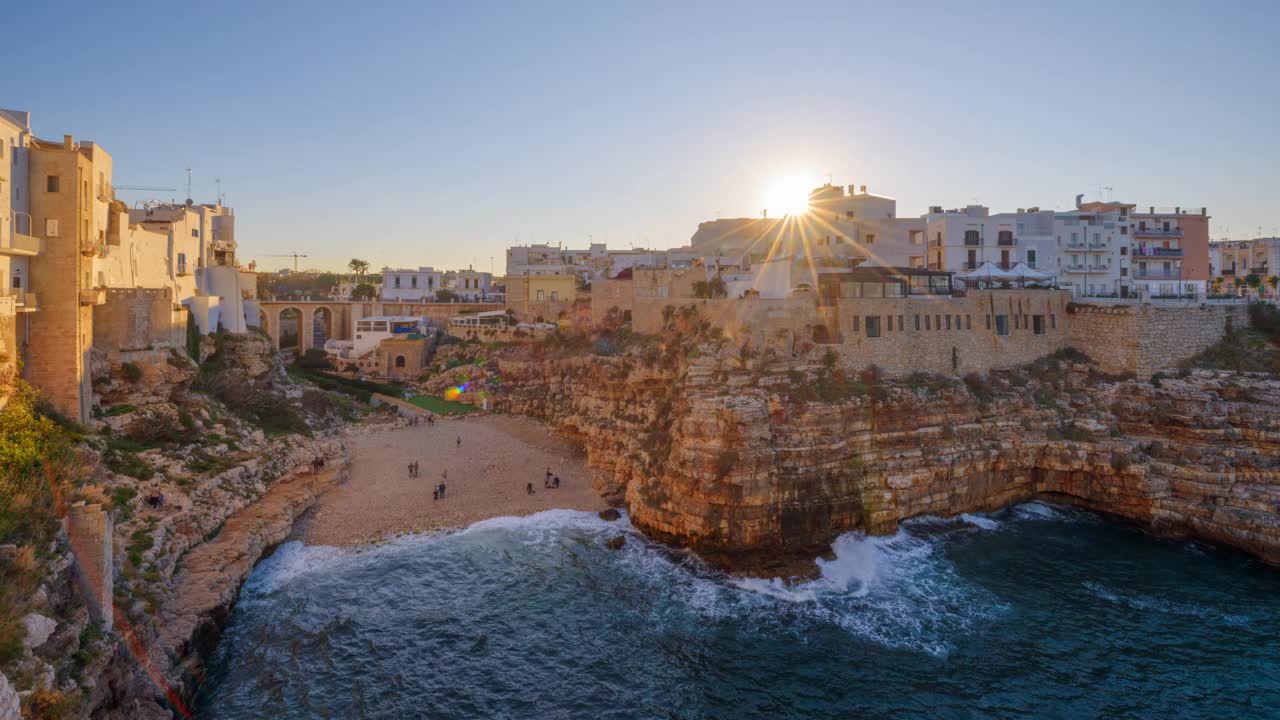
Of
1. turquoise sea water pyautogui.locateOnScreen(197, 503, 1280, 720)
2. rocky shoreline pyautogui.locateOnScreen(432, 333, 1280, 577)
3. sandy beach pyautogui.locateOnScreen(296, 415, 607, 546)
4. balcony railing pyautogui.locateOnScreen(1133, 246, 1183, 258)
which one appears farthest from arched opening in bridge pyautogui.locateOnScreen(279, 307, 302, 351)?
balcony railing pyautogui.locateOnScreen(1133, 246, 1183, 258)

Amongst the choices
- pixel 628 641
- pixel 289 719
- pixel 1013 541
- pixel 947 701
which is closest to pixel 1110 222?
pixel 1013 541

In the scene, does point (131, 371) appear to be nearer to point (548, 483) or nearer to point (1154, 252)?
point (548, 483)

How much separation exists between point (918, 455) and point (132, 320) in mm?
30641

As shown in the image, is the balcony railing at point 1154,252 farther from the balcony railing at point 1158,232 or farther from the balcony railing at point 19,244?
the balcony railing at point 19,244

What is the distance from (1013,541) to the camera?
973 inches

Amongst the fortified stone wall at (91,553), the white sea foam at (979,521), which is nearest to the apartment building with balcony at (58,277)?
the fortified stone wall at (91,553)

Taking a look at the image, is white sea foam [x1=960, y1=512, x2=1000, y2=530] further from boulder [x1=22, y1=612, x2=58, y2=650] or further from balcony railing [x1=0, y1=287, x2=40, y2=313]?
balcony railing [x1=0, y1=287, x2=40, y2=313]

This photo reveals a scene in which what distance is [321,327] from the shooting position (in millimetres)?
81188

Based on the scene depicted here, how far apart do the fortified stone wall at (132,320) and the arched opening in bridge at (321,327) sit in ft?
116

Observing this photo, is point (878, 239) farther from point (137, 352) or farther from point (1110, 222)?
point (137, 352)

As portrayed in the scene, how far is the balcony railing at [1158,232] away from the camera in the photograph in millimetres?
44750

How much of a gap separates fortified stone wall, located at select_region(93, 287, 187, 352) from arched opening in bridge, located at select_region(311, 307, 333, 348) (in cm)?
3539

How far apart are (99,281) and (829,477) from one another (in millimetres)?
28277

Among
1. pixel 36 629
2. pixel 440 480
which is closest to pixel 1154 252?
pixel 440 480
